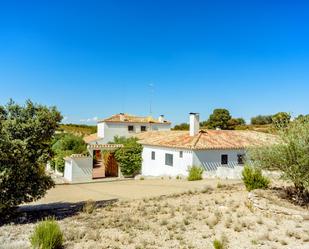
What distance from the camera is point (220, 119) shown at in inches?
2965

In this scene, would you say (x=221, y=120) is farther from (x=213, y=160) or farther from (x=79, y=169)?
(x=79, y=169)

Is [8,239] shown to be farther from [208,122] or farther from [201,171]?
[208,122]

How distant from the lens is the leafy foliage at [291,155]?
46.3 feet

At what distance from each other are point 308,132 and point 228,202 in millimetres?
4802

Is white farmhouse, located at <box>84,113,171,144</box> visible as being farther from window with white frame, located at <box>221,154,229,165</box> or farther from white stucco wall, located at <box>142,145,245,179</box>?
Result: window with white frame, located at <box>221,154,229,165</box>

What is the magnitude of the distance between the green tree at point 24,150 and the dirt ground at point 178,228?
1537mm

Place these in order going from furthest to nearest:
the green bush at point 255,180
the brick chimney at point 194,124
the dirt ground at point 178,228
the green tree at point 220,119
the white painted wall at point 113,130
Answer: the green tree at point 220,119 < the white painted wall at point 113,130 < the brick chimney at point 194,124 < the green bush at point 255,180 < the dirt ground at point 178,228

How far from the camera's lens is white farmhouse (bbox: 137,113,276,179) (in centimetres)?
3045

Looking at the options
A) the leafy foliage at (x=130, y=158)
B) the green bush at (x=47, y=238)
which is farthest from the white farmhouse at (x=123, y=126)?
the green bush at (x=47, y=238)

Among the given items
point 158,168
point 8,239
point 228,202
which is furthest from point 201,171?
point 8,239

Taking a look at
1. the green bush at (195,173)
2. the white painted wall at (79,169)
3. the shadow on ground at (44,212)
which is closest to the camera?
the shadow on ground at (44,212)

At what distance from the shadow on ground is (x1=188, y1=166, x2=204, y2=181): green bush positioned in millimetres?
11111

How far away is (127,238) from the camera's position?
11.1m

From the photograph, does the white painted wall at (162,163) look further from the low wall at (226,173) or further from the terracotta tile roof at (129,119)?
the terracotta tile roof at (129,119)
